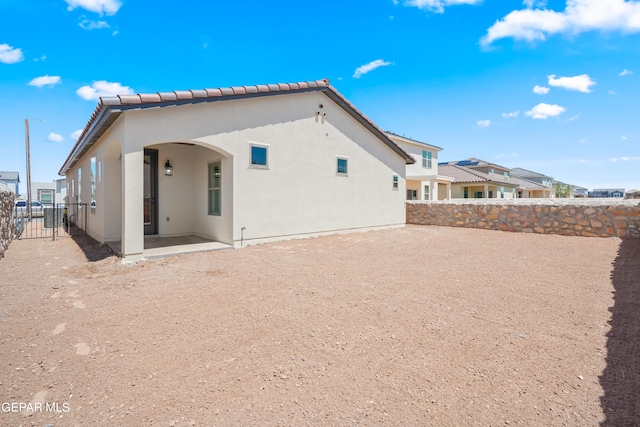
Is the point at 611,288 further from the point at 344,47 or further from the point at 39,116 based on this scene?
the point at 39,116

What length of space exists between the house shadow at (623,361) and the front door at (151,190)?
1081 centimetres

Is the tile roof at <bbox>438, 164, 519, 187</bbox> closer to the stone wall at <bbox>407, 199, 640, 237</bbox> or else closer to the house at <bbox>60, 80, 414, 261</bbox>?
the stone wall at <bbox>407, 199, 640, 237</bbox>

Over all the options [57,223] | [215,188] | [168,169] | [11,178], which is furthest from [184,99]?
[11,178]

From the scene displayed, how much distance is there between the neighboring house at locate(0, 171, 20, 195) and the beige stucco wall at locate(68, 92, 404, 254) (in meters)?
37.9

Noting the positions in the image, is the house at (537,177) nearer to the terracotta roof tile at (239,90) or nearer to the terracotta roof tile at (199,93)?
the terracotta roof tile at (239,90)

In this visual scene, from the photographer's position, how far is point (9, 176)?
39.3 m

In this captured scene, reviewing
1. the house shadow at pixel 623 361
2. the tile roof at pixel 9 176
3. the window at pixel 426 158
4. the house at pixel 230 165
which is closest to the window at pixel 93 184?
the house at pixel 230 165

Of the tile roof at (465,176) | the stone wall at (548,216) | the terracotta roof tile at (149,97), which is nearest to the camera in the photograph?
the terracotta roof tile at (149,97)

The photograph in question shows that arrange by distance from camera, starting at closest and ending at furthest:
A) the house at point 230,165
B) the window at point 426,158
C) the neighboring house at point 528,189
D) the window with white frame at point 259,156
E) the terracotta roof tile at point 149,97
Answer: the terracotta roof tile at point 149,97
the house at point 230,165
the window with white frame at point 259,156
the window at point 426,158
the neighboring house at point 528,189

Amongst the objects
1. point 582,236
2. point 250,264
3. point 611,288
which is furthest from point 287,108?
point 582,236

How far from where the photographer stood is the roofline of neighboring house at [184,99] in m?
6.61

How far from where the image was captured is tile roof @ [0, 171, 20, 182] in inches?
1509

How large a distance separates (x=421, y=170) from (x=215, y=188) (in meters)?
18.5

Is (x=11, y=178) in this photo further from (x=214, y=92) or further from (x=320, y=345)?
(x=320, y=345)
